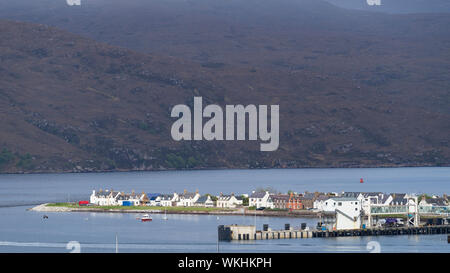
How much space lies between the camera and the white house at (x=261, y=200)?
4970 inches

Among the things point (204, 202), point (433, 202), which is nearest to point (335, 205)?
point (433, 202)

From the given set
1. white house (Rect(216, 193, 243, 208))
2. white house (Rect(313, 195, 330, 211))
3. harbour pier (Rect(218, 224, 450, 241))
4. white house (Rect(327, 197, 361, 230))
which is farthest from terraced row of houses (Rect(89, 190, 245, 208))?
harbour pier (Rect(218, 224, 450, 241))

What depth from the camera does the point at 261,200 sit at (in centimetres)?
12762

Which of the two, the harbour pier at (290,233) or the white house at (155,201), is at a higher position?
the harbour pier at (290,233)

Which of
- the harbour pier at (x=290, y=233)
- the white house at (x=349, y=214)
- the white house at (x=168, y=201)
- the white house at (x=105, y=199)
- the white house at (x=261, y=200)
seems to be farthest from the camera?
the white house at (x=105, y=199)

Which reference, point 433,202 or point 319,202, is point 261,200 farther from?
point 433,202

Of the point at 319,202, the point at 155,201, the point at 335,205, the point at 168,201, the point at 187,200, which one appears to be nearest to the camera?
the point at 335,205

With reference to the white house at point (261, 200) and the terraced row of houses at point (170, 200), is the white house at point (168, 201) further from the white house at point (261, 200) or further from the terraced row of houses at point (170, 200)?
the white house at point (261, 200)

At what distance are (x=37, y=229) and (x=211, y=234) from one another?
22.7 metres

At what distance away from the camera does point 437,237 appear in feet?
281

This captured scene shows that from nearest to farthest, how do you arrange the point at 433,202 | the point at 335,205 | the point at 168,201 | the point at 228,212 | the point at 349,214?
the point at 349,214
the point at 335,205
the point at 433,202
the point at 228,212
the point at 168,201

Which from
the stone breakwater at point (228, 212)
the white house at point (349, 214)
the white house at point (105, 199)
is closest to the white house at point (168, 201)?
the stone breakwater at point (228, 212)
